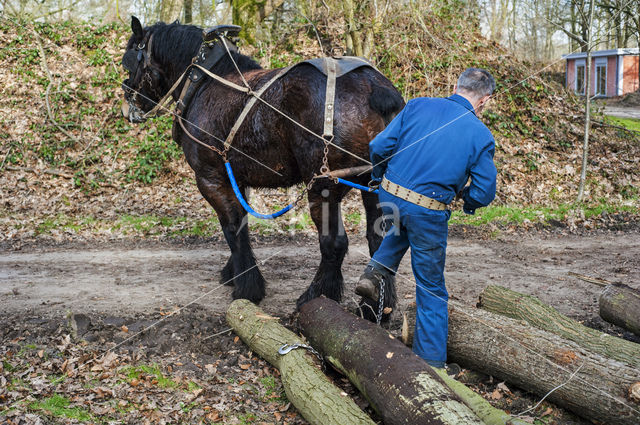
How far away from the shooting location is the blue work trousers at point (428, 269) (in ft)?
11.7

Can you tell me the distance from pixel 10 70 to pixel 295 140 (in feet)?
34.7

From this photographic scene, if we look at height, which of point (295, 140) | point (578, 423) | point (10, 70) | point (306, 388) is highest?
point (10, 70)

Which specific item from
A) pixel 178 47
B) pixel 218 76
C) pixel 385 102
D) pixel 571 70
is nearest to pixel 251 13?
pixel 178 47

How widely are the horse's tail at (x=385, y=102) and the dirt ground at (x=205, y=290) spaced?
1.95 m

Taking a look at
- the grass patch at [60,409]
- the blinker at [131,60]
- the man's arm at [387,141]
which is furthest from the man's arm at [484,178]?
the blinker at [131,60]

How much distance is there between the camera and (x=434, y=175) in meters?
3.51

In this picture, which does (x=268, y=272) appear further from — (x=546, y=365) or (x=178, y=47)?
(x=546, y=365)

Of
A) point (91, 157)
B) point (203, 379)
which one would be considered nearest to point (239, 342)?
point (203, 379)

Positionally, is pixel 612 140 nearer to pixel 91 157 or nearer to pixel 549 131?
pixel 549 131

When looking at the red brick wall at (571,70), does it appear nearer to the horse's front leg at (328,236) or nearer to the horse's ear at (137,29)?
the horse's ear at (137,29)

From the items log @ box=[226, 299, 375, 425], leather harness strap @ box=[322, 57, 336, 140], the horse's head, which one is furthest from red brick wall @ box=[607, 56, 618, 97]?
log @ box=[226, 299, 375, 425]

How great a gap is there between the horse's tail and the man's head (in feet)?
2.48

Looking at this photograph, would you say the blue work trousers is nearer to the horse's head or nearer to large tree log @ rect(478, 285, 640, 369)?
large tree log @ rect(478, 285, 640, 369)

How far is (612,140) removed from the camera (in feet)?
37.7
